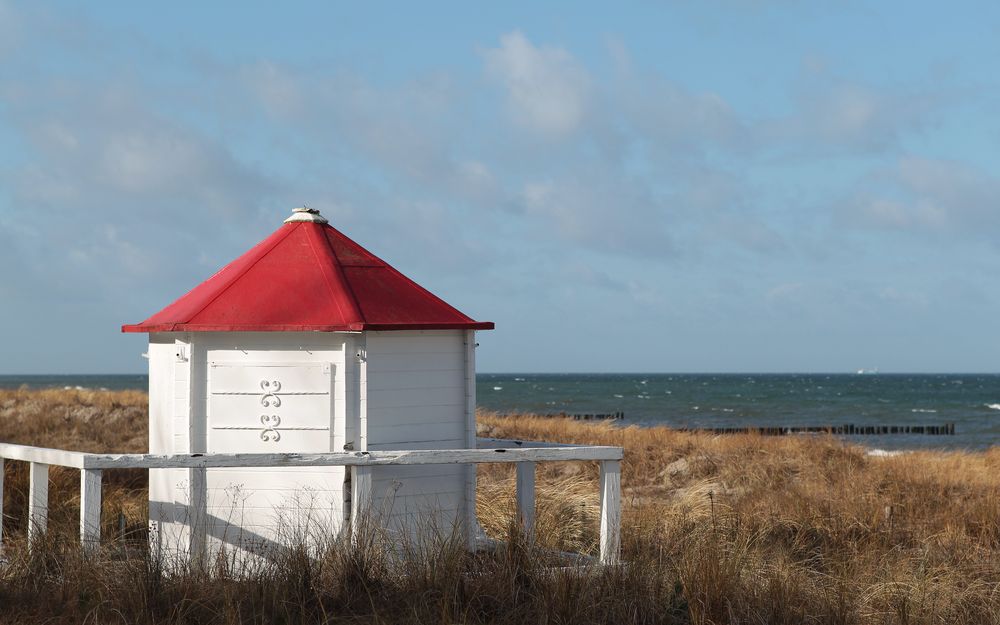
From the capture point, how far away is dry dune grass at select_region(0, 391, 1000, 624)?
710 cm

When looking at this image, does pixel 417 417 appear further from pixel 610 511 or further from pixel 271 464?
pixel 610 511

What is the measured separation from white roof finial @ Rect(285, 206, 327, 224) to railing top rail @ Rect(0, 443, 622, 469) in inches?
120

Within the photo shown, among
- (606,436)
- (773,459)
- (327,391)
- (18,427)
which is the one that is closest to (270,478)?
(327,391)

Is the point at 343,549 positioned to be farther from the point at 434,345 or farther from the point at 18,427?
the point at 18,427

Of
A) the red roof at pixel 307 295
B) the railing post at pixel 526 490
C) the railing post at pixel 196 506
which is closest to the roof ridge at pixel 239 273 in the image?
the red roof at pixel 307 295

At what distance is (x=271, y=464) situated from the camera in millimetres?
7957

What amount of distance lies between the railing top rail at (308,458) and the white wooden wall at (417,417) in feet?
2.65

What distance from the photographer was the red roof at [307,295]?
8906 millimetres

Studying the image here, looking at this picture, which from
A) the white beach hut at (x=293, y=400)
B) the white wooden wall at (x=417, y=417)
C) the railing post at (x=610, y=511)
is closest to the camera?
the railing post at (x=610, y=511)

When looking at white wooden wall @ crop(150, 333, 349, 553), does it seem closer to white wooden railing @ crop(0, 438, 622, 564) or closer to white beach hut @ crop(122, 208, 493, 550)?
white beach hut @ crop(122, 208, 493, 550)

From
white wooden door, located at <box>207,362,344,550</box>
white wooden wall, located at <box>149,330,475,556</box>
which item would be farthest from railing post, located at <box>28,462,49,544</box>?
white wooden door, located at <box>207,362,344,550</box>

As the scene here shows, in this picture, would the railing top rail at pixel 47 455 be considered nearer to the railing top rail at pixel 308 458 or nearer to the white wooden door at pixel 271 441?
the railing top rail at pixel 308 458

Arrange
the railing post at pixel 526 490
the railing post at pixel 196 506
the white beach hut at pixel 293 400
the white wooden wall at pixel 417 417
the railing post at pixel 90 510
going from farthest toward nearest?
1. the railing post at pixel 526 490
2. the white wooden wall at pixel 417 417
3. the white beach hut at pixel 293 400
4. the railing post at pixel 196 506
5. the railing post at pixel 90 510

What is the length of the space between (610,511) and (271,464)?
2744 millimetres
